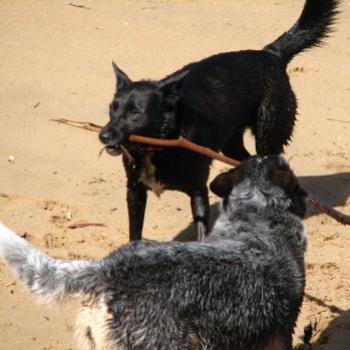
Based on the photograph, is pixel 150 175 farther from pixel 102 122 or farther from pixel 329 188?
pixel 102 122

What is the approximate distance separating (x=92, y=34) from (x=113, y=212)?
414 cm

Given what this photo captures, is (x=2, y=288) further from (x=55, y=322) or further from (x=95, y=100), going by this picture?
(x=95, y=100)

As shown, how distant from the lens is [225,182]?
5.63m

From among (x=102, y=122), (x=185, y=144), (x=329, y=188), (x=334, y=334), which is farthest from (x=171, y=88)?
(x=102, y=122)

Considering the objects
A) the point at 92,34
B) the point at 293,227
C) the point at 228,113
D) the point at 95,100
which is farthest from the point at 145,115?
the point at 92,34

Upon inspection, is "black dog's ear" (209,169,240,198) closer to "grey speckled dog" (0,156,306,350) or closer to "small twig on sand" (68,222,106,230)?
"grey speckled dog" (0,156,306,350)

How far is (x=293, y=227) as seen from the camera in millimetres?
5520

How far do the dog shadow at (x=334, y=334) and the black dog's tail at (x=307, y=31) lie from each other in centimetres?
278

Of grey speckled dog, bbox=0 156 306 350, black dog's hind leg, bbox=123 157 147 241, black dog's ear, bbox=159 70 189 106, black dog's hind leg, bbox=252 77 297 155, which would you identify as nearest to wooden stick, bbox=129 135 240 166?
black dog's ear, bbox=159 70 189 106

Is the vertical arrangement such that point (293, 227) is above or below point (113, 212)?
above

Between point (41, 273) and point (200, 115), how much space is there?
120 inches

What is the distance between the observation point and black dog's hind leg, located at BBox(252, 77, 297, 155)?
8.12 meters

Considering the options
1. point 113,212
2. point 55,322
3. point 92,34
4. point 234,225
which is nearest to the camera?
point 234,225

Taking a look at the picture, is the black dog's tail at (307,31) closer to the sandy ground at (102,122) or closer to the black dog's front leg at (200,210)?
the sandy ground at (102,122)
